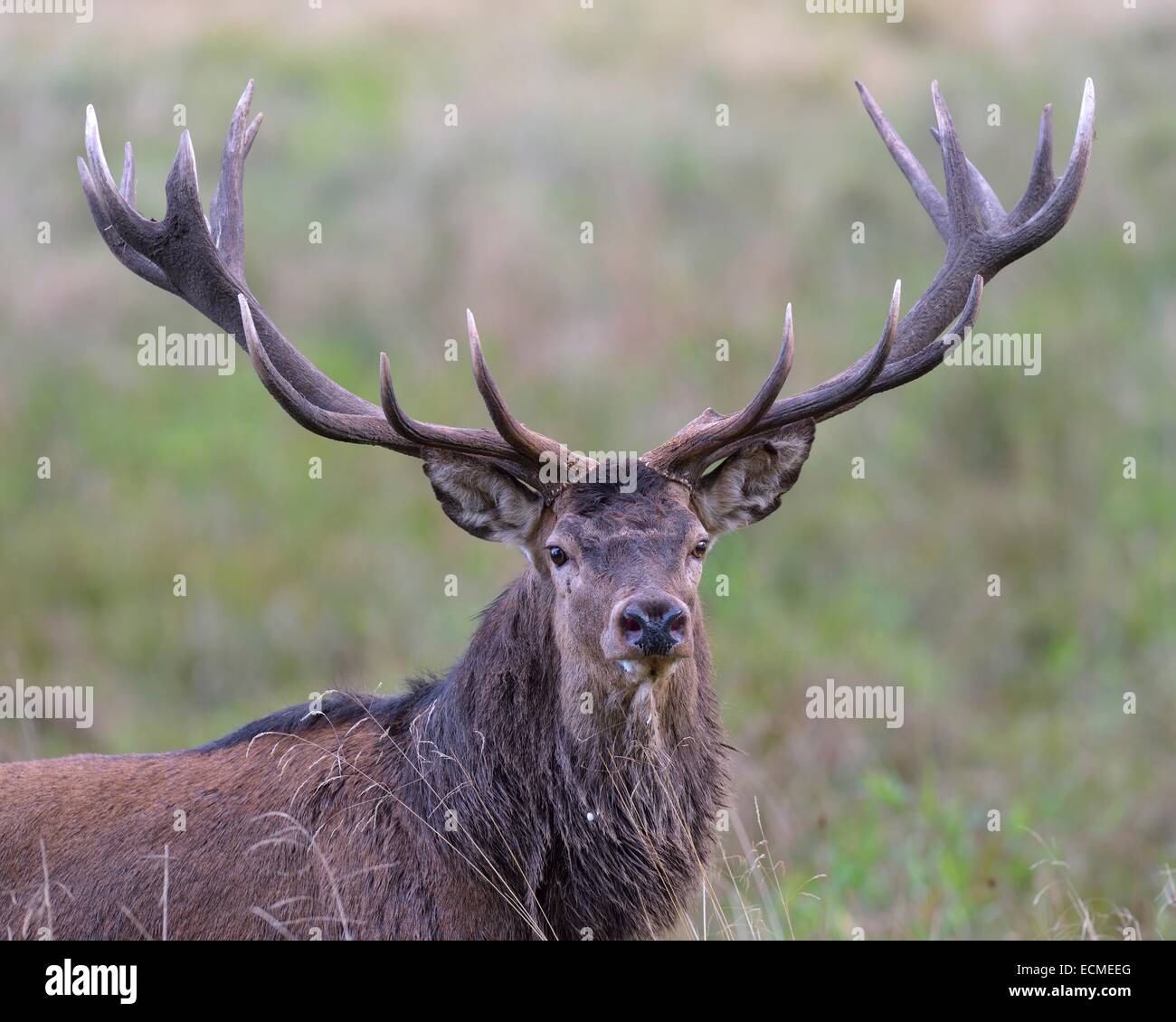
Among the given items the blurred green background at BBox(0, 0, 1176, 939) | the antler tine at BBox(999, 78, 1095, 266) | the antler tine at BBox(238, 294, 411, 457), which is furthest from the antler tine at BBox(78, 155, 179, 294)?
the blurred green background at BBox(0, 0, 1176, 939)

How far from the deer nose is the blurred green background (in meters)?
2.66

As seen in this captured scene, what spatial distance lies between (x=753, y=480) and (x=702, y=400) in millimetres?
8012

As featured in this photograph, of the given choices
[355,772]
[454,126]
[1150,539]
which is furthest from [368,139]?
[355,772]

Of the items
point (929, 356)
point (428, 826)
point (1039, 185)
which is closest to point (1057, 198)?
point (1039, 185)

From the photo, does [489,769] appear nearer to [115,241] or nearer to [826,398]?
[826,398]

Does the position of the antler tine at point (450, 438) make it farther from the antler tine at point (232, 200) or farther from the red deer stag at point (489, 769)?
the antler tine at point (232, 200)

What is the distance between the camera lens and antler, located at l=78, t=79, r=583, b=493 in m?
5.15

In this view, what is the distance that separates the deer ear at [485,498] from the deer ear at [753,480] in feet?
1.94

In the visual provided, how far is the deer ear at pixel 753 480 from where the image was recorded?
5.49m

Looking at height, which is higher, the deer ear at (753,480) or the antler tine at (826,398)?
the antler tine at (826,398)

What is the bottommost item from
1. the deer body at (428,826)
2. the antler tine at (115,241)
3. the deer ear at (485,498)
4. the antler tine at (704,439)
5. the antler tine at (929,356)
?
the deer body at (428,826)

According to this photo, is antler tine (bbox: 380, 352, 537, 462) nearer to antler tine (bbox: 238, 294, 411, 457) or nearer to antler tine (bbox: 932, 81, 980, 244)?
antler tine (bbox: 238, 294, 411, 457)

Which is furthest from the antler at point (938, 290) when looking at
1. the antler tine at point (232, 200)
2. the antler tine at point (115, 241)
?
the antler tine at point (115, 241)
